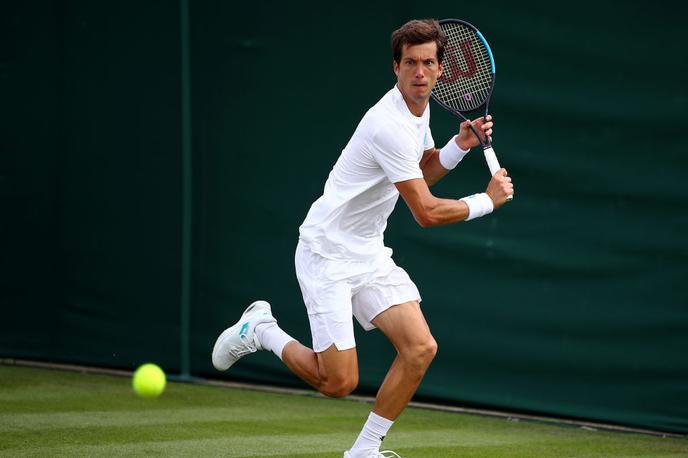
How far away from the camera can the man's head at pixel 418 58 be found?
16.8ft

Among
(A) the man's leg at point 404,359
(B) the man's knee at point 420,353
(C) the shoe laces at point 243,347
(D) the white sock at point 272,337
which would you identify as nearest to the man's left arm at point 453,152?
(A) the man's leg at point 404,359

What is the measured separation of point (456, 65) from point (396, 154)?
910 millimetres

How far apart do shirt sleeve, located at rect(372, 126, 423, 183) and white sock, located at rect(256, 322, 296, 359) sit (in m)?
0.98

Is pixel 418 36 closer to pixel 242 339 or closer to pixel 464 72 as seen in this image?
pixel 464 72

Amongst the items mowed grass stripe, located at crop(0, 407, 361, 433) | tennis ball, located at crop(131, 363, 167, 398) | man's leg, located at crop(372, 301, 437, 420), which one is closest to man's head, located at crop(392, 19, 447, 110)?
man's leg, located at crop(372, 301, 437, 420)

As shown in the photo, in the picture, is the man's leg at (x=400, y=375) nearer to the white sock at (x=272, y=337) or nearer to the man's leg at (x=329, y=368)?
the man's leg at (x=329, y=368)

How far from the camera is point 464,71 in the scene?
5742 mm

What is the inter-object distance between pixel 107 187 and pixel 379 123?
4279 mm

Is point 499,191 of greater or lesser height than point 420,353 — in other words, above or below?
above

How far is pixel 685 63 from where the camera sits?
6.70 m

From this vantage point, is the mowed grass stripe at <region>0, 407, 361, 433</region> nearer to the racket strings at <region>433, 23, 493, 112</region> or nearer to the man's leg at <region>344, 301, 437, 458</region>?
the man's leg at <region>344, 301, 437, 458</region>

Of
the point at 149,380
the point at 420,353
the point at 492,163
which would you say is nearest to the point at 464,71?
the point at 492,163

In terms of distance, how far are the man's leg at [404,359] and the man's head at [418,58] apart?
34.1 inches

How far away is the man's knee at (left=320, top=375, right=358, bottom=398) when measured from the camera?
5.32 metres
